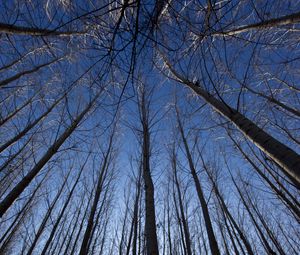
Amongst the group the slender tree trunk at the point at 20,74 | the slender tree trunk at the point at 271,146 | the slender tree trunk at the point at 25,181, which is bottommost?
the slender tree trunk at the point at 271,146

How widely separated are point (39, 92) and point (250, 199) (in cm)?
906

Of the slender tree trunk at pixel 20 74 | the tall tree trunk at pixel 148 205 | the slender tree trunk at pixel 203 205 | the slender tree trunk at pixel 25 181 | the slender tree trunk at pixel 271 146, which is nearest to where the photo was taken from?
the slender tree trunk at pixel 271 146

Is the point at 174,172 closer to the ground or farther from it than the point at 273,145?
farther from it

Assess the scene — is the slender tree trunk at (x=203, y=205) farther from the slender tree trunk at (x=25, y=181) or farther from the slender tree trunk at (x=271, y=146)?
the slender tree trunk at (x=25, y=181)

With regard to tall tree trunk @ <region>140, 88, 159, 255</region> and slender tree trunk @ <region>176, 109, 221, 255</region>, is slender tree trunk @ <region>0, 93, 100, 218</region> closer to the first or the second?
tall tree trunk @ <region>140, 88, 159, 255</region>

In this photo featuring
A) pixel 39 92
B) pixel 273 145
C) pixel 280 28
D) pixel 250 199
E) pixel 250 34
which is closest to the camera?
pixel 273 145

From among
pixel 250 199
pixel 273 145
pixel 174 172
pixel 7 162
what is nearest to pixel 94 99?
pixel 7 162

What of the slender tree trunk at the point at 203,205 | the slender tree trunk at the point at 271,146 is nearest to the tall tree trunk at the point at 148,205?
the slender tree trunk at the point at 271,146

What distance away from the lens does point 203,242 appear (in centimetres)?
1057

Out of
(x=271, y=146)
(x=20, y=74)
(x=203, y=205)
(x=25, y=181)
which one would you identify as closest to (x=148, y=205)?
(x=271, y=146)

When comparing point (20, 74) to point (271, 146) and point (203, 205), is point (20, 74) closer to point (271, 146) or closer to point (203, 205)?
point (203, 205)

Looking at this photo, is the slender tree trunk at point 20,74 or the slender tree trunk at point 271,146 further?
the slender tree trunk at point 20,74

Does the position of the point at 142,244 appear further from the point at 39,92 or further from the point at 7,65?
the point at 7,65

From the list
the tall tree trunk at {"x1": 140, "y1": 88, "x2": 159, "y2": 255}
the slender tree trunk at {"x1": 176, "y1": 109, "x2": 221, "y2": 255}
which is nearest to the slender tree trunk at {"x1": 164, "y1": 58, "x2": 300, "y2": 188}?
the tall tree trunk at {"x1": 140, "y1": 88, "x2": 159, "y2": 255}
